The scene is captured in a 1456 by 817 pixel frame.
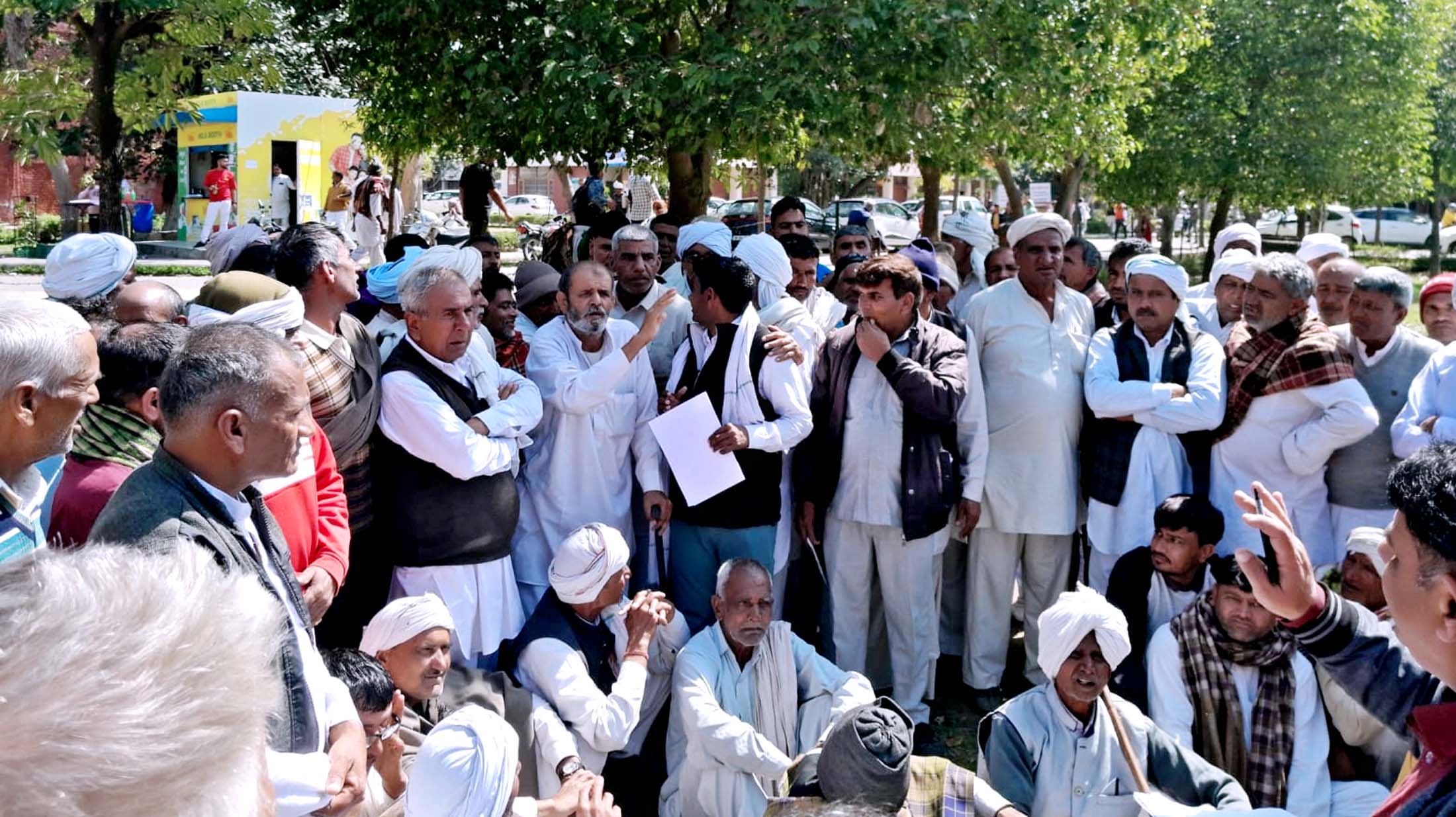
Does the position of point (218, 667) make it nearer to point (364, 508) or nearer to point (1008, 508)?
point (364, 508)

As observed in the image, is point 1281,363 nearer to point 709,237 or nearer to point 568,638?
point 709,237

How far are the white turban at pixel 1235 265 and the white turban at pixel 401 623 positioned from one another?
4.19 meters

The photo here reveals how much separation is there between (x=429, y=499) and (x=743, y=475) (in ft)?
4.29

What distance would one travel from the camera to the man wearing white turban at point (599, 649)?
4.14m

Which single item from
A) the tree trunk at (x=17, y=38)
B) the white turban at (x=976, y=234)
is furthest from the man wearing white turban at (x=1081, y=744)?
the tree trunk at (x=17, y=38)

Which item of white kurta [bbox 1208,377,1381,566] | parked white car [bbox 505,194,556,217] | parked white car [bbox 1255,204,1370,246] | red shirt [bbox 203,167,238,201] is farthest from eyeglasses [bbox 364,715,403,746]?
parked white car [bbox 505,194,556,217]

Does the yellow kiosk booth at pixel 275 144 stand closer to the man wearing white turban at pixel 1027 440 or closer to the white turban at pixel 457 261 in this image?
the white turban at pixel 457 261

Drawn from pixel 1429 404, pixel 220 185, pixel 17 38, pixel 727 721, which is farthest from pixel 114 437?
pixel 220 185

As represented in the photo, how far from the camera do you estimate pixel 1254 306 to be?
5.29 meters

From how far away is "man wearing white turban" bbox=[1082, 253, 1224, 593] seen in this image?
17.1ft

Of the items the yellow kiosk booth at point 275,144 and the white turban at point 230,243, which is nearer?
the white turban at point 230,243

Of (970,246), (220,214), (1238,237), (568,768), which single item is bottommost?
(568,768)

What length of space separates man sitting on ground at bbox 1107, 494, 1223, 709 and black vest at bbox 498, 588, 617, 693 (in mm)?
1996

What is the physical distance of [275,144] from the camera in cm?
2327
